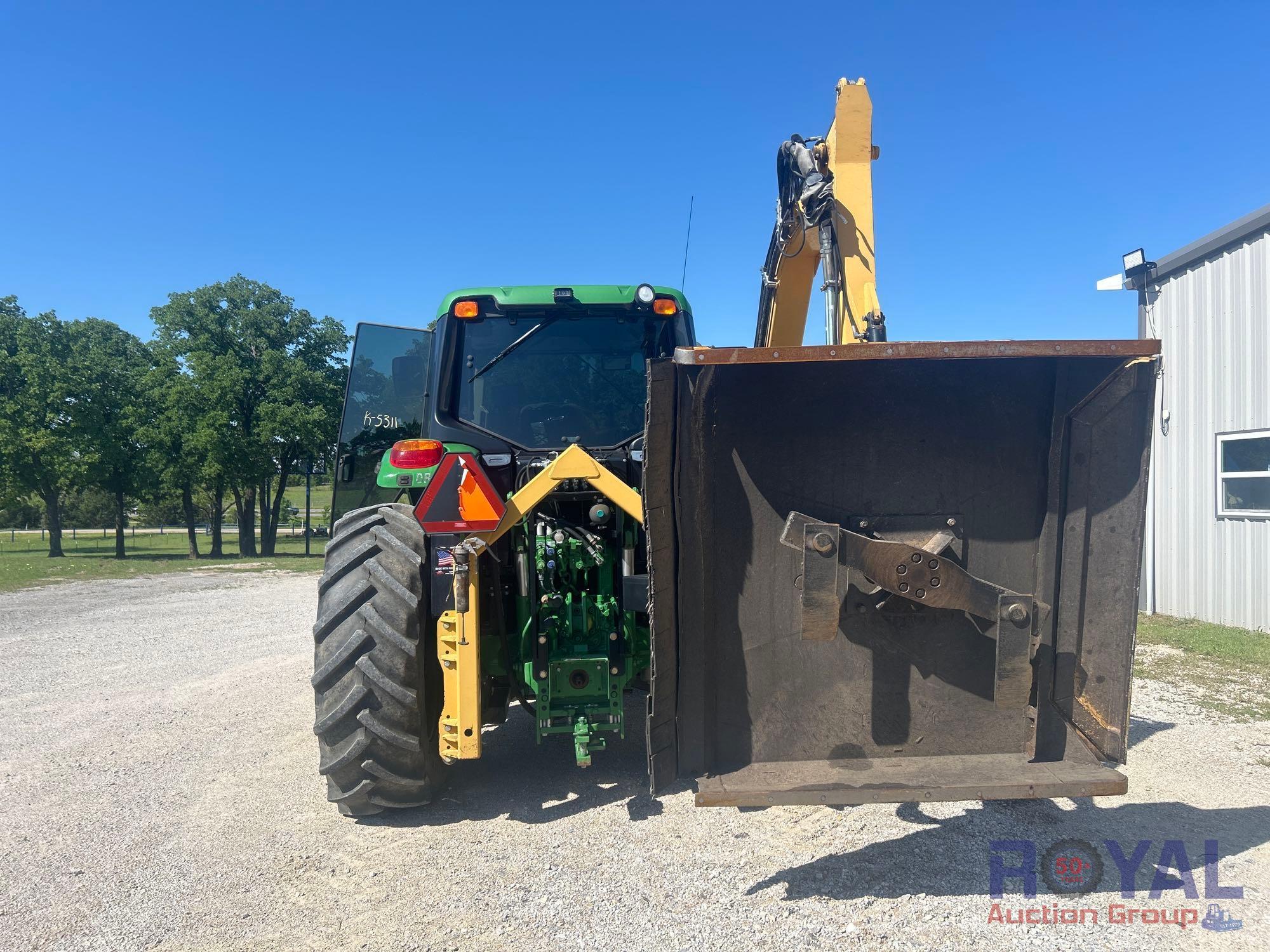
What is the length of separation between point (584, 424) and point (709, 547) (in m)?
1.77

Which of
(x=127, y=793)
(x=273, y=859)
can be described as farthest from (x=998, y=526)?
(x=127, y=793)

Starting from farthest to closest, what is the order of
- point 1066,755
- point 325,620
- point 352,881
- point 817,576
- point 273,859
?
point 325,620, point 273,859, point 352,881, point 1066,755, point 817,576

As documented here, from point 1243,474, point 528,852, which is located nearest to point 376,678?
point 528,852

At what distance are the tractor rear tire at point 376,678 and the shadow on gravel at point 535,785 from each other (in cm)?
22

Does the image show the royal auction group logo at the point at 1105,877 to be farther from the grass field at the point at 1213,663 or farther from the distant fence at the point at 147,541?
the distant fence at the point at 147,541

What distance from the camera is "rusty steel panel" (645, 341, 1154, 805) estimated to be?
9.08ft

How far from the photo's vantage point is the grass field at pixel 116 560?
18.0 meters

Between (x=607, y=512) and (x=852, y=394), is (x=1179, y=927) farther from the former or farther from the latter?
(x=607, y=512)

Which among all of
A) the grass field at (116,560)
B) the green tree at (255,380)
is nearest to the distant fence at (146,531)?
the grass field at (116,560)

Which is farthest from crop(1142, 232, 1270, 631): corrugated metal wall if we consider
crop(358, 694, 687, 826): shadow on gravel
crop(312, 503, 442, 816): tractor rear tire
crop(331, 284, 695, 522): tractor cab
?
crop(312, 503, 442, 816): tractor rear tire

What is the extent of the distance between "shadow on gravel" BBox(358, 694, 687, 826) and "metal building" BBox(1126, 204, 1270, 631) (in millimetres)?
7684

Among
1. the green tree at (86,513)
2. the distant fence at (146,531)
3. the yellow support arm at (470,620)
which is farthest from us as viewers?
the green tree at (86,513)

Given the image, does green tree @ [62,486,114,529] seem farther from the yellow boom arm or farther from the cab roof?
the yellow boom arm

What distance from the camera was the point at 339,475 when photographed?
482 centimetres
